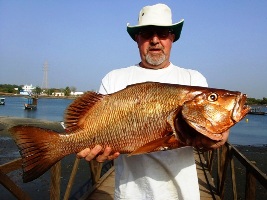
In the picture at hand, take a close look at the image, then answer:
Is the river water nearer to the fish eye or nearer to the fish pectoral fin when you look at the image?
the fish eye

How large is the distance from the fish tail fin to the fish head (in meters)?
1.09

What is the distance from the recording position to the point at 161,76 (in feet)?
9.76

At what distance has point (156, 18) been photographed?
3.03 metres

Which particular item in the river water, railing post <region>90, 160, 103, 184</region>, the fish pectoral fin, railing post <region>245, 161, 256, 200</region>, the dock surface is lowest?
the river water

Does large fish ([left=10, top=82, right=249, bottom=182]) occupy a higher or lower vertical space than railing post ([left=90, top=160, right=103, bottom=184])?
higher

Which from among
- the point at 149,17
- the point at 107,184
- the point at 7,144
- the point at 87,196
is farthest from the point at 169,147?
the point at 7,144

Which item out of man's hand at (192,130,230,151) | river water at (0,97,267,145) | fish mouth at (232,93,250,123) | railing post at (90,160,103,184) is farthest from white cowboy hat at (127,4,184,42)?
river water at (0,97,267,145)

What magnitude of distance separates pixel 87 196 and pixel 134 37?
3.83 meters

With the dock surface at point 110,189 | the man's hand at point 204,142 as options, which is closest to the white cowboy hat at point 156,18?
the man's hand at point 204,142

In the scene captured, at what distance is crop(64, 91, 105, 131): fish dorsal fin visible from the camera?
2.51 metres

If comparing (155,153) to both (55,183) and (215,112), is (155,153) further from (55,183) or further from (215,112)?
(55,183)

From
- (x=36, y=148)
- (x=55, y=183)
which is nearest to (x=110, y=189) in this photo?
(x=55, y=183)

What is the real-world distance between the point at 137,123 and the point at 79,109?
538 mm

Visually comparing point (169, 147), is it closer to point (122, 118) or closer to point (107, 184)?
point (122, 118)
